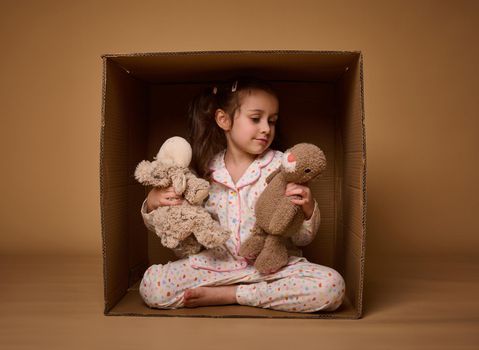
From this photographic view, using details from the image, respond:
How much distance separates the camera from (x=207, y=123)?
148 centimetres

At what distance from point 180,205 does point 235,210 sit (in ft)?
0.58

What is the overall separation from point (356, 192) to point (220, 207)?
0.35m

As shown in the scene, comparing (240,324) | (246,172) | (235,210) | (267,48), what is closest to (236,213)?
→ (235,210)

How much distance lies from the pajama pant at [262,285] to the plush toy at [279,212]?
0.13 ft

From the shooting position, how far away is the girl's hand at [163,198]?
1.23 meters

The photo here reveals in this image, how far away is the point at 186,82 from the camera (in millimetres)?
1544

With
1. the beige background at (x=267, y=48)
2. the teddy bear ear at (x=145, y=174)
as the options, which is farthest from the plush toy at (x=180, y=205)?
the beige background at (x=267, y=48)

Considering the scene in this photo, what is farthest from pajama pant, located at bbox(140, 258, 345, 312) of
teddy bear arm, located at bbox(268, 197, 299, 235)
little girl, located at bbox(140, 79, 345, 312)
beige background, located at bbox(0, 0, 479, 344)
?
beige background, located at bbox(0, 0, 479, 344)

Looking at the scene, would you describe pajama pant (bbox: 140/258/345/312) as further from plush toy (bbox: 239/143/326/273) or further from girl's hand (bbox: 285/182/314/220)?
girl's hand (bbox: 285/182/314/220)
